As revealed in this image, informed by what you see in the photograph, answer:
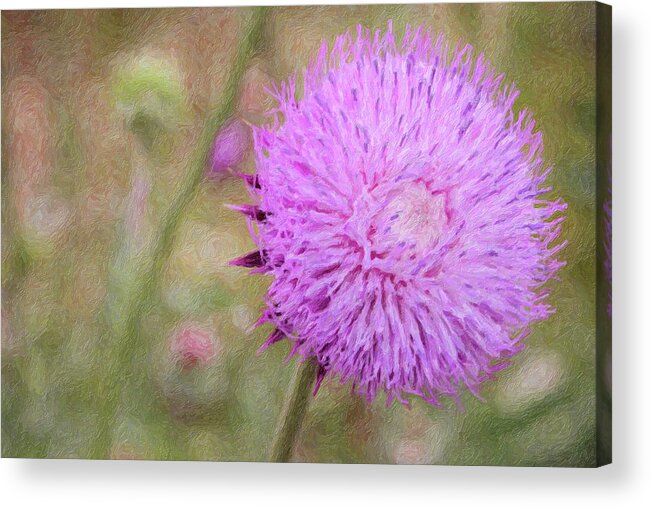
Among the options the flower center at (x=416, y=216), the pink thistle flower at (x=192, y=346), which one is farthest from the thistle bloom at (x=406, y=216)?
the pink thistle flower at (x=192, y=346)

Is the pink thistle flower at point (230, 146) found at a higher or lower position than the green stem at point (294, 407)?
higher

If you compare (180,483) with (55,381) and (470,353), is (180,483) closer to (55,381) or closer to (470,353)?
(55,381)

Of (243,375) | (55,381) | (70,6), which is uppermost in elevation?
(70,6)

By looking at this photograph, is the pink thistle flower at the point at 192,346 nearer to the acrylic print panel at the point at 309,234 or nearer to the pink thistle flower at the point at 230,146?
the acrylic print panel at the point at 309,234

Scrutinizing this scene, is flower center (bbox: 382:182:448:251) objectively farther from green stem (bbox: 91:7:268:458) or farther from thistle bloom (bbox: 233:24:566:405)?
green stem (bbox: 91:7:268:458)

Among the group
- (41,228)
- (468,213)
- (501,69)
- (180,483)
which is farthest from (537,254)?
(41,228)

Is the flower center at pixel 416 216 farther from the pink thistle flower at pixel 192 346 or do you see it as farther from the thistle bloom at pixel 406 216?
the pink thistle flower at pixel 192 346

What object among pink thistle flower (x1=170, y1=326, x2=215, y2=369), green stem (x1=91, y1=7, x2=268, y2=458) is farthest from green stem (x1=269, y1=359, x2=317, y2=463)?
green stem (x1=91, y1=7, x2=268, y2=458)
